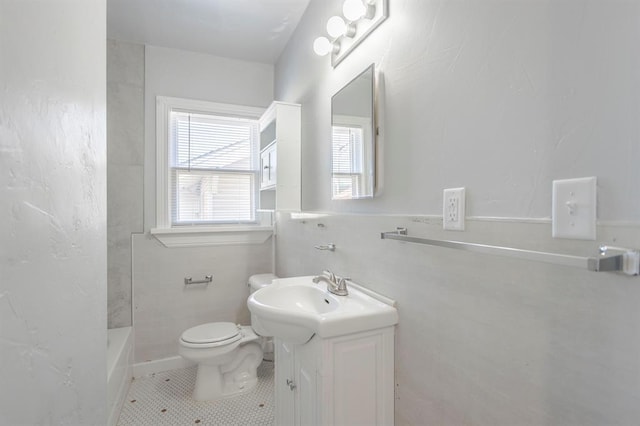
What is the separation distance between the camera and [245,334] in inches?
88.0

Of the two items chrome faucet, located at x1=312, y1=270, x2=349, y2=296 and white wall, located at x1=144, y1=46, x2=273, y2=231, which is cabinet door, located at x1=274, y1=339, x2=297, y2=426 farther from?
white wall, located at x1=144, y1=46, x2=273, y2=231

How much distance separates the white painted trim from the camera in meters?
2.37

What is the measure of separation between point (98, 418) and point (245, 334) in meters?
1.36

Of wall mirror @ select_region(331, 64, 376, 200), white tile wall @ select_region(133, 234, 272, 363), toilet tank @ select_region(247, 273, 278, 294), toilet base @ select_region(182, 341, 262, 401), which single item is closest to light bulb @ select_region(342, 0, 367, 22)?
wall mirror @ select_region(331, 64, 376, 200)

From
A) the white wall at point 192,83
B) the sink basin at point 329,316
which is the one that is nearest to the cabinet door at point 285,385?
the sink basin at point 329,316

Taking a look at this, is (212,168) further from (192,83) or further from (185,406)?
(185,406)

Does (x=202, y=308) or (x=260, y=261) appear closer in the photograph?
(x=202, y=308)

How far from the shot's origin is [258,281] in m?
2.42

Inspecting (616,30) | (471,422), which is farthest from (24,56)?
(471,422)

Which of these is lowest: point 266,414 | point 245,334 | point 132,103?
point 266,414

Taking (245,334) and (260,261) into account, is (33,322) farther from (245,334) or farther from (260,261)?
(260,261)

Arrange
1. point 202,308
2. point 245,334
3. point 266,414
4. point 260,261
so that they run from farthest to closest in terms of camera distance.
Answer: point 260,261
point 202,308
point 245,334
point 266,414

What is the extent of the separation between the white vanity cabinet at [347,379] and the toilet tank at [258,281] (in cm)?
114

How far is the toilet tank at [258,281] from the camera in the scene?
2355 mm
